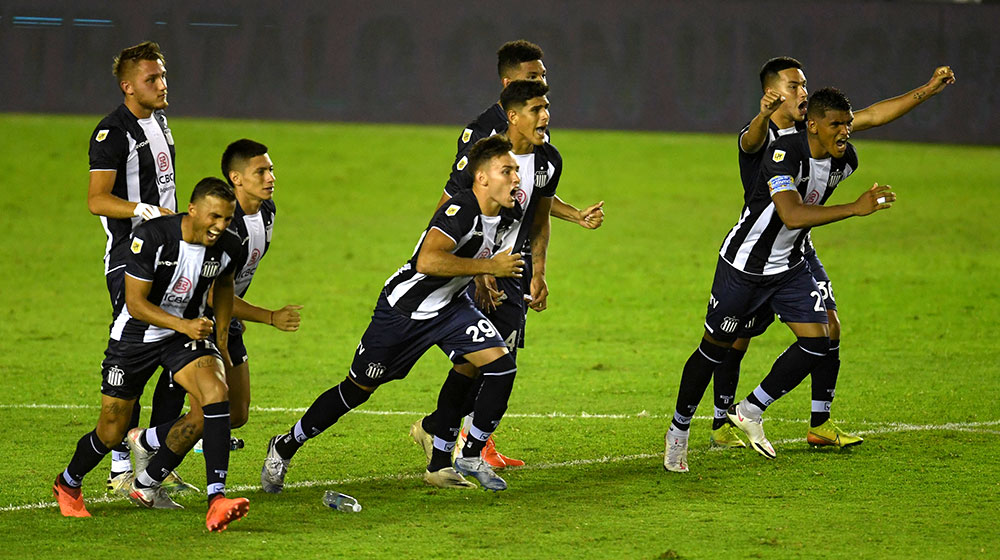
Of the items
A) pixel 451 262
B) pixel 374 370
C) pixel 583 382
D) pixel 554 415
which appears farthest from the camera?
pixel 583 382

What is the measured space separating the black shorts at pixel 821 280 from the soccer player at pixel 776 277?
90 millimetres

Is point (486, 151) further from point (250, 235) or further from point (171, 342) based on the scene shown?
point (171, 342)

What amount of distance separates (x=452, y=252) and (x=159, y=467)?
72.2 inches

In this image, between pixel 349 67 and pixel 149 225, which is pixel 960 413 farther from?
pixel 349 67

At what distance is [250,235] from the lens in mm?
7211

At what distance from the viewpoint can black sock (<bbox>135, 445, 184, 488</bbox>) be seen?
6.38m

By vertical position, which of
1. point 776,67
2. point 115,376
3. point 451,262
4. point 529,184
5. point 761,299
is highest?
point 776,67

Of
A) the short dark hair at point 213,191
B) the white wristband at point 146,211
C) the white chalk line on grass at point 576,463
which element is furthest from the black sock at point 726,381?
the white wristband at point 146,211

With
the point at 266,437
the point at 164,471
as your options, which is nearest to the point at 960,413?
the point at 266,437

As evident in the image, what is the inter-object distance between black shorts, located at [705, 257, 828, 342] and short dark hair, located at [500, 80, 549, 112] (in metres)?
1.60

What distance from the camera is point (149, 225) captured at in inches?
251

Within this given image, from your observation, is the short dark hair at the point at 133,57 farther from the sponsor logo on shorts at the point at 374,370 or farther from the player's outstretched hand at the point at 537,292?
the player's outstretched hand at the point at 537,292

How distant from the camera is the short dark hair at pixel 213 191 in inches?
244

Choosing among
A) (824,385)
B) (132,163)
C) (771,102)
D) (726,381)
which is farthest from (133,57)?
→ (824,385)
